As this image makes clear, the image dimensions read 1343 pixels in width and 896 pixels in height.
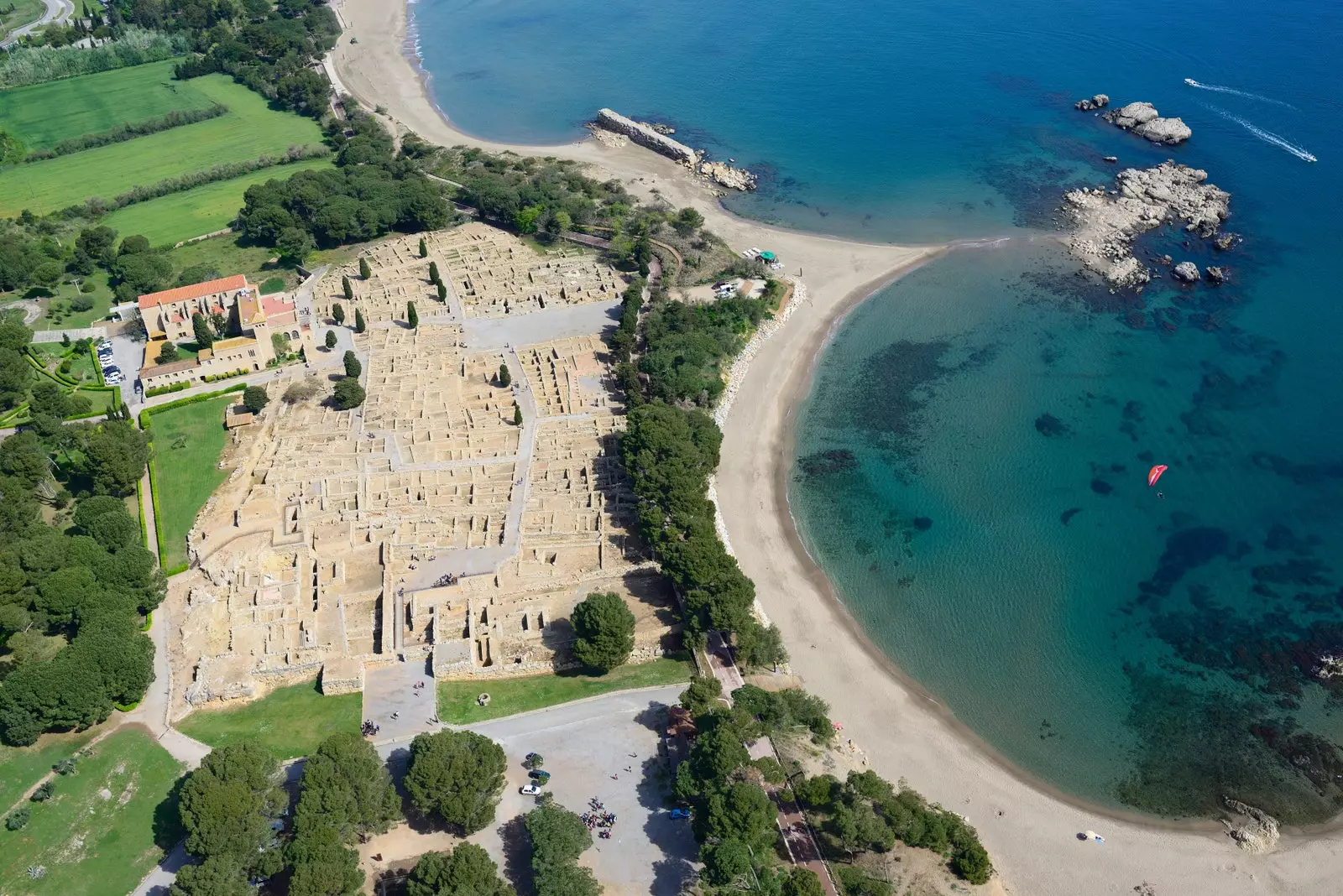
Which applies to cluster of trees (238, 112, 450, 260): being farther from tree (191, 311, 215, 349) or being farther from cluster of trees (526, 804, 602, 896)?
cluster of trees (526, 804, 602, 896)

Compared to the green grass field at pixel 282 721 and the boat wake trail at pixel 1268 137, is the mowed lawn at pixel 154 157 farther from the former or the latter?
the boat wake trail at pixel 1268 137

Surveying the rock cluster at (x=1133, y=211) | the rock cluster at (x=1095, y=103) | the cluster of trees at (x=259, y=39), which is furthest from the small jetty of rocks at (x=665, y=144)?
the rock cluster at (x=1095, y=103)

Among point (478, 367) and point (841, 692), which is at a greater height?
point (478, 367)

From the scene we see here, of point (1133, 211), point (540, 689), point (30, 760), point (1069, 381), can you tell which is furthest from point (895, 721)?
point (1133, 211)

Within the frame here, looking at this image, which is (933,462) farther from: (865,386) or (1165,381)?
(1165,381)

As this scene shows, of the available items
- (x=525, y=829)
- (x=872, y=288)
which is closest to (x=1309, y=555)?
(x=872, y=288)

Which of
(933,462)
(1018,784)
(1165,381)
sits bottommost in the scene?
(1018,784)
